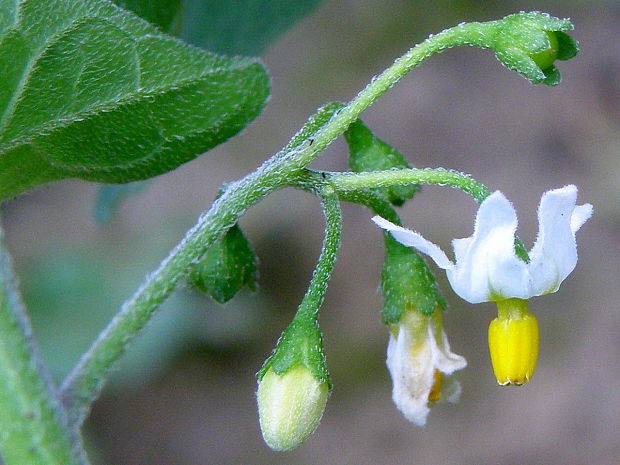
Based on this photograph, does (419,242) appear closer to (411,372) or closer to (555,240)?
(555,240)

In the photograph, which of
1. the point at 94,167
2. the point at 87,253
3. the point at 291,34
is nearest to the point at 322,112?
the point at 94,167

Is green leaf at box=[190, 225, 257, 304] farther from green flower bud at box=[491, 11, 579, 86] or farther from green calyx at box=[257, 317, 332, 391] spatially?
green flower bud at box=[491, 11, 579, 86]

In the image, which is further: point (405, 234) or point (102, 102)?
point (102, 102)

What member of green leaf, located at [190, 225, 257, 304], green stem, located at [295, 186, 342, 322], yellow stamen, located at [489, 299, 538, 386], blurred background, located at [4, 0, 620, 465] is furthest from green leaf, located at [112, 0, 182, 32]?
blurred background, located at [4, 0, 620, 465]

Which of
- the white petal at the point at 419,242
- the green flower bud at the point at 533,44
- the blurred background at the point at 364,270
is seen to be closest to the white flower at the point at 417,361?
the white petal at the point at 419,242

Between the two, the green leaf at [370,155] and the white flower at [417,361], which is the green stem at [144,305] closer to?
the green leaf at [370,155]

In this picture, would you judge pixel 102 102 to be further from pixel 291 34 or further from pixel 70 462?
pixel 291 34
